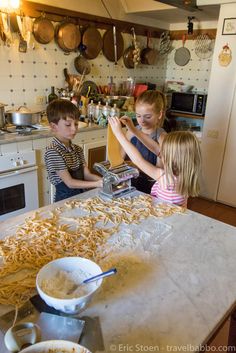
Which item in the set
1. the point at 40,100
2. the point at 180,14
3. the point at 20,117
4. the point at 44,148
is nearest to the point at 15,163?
the point at 44,148

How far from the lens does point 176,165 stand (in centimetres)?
135

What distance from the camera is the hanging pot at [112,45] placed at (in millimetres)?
3275

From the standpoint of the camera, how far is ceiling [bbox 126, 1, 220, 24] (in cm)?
299

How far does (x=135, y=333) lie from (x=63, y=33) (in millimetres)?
2849

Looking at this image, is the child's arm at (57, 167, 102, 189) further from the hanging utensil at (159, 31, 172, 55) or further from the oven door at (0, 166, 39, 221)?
the hanging utensil at (159, 31, 172, 55)

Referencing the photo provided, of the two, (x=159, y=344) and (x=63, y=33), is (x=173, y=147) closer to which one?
(x=159, y=344)

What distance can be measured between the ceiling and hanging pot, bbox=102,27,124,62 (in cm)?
34

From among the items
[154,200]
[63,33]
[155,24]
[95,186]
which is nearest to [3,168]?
[95,186]

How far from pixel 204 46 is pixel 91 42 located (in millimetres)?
1465

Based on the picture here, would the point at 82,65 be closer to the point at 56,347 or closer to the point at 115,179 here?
the point at 115,179

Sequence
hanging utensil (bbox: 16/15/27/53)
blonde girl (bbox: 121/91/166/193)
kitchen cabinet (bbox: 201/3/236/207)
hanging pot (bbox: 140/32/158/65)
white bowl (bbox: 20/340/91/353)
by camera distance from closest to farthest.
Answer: white bowl (bbox: 20/340/91/353) < blonde girl (bbox: 121/91/166/193) < hanging utensil (bbox: 16/15/27/53) < kitchen cabinet (bbox: 201/3/236/207) < hanging pot (bbox: 140/32/158/65)

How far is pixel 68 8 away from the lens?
2838 mm

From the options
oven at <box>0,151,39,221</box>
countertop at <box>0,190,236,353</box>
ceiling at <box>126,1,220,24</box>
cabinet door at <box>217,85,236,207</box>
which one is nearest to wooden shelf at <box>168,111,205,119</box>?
cabinet door at <box>217,85,236,207</box>

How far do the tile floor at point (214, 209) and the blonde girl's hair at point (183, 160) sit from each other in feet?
5.76
